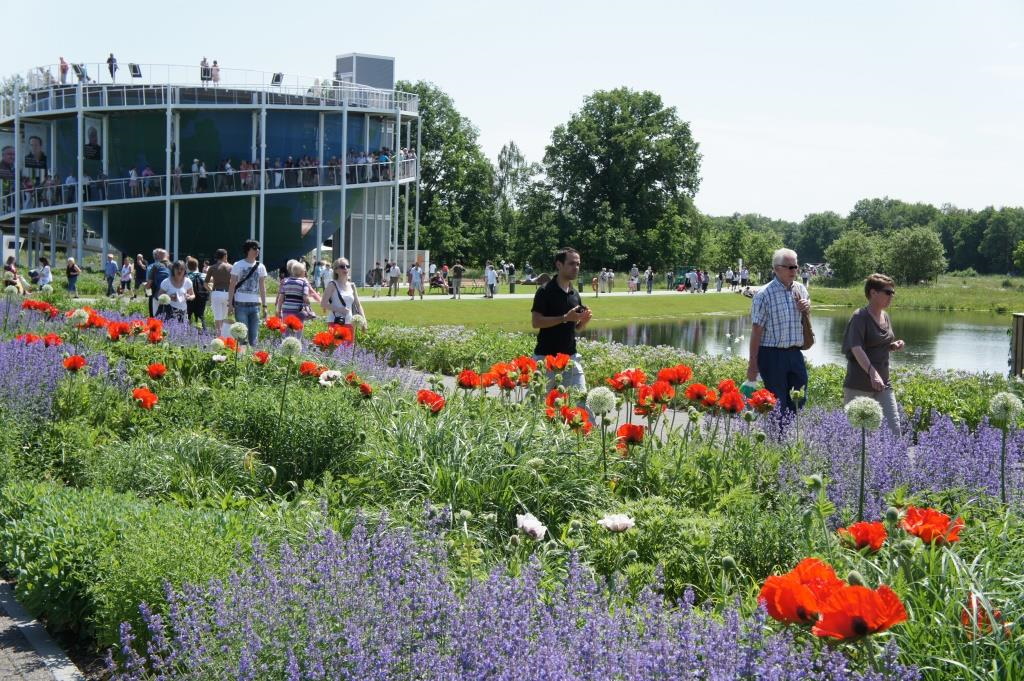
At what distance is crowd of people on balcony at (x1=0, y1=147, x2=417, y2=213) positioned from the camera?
41938 millimetres

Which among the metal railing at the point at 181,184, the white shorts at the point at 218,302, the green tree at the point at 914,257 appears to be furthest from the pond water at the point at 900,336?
the green tree at the point at 914,257

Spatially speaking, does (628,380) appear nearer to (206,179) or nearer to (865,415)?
(865,415)

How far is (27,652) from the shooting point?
4773mm

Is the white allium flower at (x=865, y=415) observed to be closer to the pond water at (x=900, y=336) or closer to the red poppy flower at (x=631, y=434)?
the red poppy flower at (x=631, y=434)

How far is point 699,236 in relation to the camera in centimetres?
6975

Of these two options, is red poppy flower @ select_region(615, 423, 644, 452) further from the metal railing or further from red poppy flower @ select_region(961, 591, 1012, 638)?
the metal railing

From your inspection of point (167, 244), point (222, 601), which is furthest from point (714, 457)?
point (167, 244)

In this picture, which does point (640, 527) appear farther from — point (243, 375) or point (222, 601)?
point (243, 375)

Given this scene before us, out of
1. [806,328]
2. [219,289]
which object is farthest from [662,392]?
[219,289]

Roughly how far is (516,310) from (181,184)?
16.7 m

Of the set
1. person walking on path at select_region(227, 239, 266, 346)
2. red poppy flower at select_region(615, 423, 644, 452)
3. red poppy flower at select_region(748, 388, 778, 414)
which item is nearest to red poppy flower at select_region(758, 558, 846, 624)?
red poppy flower at select_region(615, 423, 644, 452)

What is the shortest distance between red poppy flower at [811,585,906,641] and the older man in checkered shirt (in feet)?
18.3

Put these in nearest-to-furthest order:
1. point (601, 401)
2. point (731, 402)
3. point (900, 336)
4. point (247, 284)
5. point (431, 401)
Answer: point (601, 401), point (731, 402), point (431, 401), point (247, 284), point (900, 336)

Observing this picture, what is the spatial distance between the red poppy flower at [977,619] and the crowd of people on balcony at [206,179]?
1635 inches
